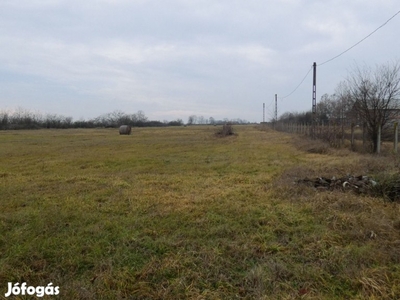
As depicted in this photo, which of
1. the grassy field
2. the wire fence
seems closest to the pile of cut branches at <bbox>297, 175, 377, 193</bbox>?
the grassy field

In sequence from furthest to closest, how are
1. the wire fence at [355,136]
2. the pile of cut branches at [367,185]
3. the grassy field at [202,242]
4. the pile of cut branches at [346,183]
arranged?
the wire fence at [355,136]
the pile of cut branches at [346,183]
the pile of cut branches at [367,185]
the grassy field at [202,242]

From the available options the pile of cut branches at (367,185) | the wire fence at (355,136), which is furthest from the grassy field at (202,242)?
the wire fence at (355,136)

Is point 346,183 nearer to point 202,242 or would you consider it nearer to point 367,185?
point 367,185

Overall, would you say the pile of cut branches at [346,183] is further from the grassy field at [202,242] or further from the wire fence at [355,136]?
the wire fence at [355,136]

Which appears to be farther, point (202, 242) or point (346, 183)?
point (346, 183)

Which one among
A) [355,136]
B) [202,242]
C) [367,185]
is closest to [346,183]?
[367,185]

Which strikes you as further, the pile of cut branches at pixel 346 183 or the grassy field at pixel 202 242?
the pile of cut branches at pixel 346 183

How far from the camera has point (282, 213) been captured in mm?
4461

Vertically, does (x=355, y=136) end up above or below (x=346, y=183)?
above

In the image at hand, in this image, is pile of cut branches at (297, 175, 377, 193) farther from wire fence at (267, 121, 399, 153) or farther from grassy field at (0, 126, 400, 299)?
wire fence at (267, 121, 399, 153)

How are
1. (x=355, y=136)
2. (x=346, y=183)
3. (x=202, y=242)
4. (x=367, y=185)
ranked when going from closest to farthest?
(x=202, y=242), (x=367, y=185), (x=346, y=183), (x=355, y=136)

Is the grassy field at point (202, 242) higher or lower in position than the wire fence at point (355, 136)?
lower

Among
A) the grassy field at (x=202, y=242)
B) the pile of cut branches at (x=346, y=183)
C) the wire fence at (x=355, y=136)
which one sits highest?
the wire fence at (x=355, y=136)

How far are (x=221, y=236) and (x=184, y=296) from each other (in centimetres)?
131
